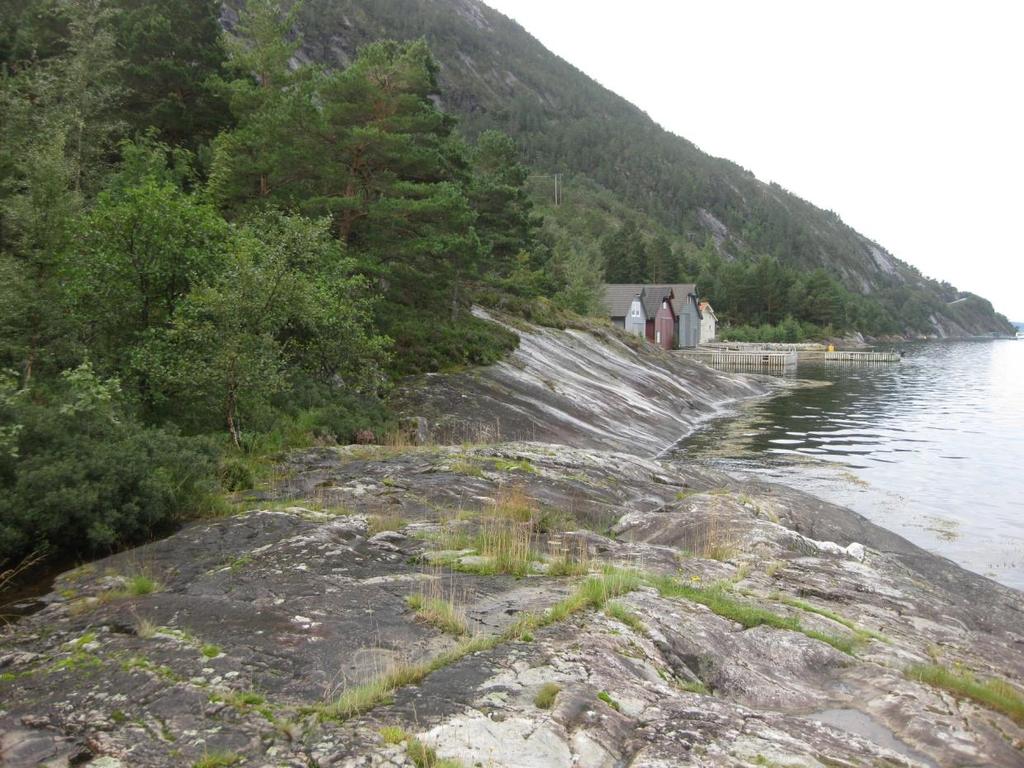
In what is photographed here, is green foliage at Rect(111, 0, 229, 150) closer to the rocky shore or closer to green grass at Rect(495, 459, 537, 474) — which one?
green grass at Rect(495, 459, 537, 474)

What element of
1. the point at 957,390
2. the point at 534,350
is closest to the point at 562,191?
the point at 957,390

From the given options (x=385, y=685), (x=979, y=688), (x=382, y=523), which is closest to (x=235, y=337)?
(x=382, y=523)

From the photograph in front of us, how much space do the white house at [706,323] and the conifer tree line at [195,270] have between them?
75.6m

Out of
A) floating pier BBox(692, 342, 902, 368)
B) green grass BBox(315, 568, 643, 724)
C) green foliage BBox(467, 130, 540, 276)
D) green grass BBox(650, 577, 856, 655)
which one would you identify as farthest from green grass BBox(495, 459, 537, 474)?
floating pier BBox(692, 342, 902, 368)

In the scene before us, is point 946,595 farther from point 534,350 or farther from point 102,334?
point 534,350

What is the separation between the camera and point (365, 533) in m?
9.82

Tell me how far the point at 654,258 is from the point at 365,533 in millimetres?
114302

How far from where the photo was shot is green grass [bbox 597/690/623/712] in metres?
5.42

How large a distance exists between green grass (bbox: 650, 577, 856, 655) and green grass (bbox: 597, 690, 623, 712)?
2.84 meters

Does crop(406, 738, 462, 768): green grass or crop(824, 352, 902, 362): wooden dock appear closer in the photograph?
crop(406, 738, 462, 768): green grass

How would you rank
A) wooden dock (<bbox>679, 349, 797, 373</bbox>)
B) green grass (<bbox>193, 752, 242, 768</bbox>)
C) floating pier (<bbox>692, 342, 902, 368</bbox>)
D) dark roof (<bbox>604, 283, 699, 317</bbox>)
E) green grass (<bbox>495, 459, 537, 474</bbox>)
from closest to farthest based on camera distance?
green grass (<bbox>193, 752, 242, 768</bbox>) → green grass (<bbox>495, 459, 537, 474</bbox>) → wooden dock (<bbox>679, 349, 797, 373</bbox>) → dark roof (<bbox>604, 283, 699, 317</bbox>) → floating pier (<bbox>692, 342, 902, 368</bbox>)

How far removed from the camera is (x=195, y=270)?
15656 mm

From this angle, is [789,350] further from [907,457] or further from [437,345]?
[437,345]

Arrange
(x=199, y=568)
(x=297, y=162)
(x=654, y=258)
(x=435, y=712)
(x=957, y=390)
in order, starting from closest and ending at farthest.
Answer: (x=435, y=712)
(x=199, y=568)
(x=297, y=162)
(x=957, y=390)
(x=654, y=258)
